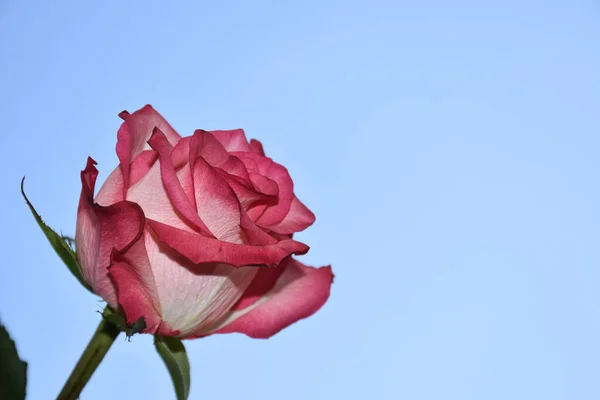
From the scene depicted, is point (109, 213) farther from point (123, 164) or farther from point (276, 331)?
point (276, 331)

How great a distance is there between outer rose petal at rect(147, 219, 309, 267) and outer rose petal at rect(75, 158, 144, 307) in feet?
0.04

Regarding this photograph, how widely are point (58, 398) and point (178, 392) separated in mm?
65

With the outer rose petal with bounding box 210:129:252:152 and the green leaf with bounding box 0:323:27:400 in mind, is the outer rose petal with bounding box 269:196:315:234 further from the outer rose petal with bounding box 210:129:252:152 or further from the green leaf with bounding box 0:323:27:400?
the green leaf with bounding box 0:323:27:400

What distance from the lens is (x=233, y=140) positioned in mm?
439

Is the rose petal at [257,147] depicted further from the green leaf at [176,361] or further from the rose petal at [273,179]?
the green leaf at [176,361]

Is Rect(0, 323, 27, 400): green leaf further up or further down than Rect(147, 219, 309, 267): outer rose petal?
further down

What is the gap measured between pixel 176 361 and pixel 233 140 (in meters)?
0.15

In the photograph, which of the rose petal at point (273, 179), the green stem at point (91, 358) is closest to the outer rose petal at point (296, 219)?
the rose petal at point (273, 179)

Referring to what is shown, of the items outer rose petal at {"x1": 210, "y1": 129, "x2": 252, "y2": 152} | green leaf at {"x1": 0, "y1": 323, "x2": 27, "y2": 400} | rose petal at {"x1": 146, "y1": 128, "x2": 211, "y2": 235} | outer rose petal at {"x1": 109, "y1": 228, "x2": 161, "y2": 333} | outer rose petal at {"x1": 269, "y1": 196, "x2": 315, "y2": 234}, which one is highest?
outer rose petal at {"x1": 210, "y1": 129, "x2": 252, "y2": 152}

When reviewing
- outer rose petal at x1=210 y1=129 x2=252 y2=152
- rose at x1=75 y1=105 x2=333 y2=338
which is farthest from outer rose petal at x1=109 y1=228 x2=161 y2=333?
outer rose petal at x1=210 y1=129 x2=252 y2=152

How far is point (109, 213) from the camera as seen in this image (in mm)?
325

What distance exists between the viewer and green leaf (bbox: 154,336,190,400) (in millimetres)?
353

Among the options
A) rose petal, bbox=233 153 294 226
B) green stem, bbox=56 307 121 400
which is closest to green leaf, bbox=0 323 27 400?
green stem, bbox=56 307 121 400

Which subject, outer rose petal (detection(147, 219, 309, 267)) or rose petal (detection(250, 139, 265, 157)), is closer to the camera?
outer rose petal (detection(147, 219, 309, 267))
